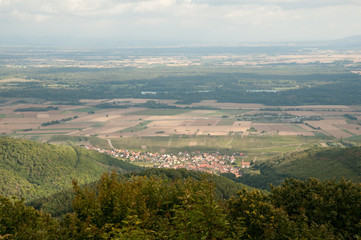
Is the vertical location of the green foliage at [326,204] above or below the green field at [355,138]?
above

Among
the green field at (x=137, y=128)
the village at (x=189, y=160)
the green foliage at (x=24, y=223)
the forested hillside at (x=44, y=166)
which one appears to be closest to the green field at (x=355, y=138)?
the village at (x=189, y=160)

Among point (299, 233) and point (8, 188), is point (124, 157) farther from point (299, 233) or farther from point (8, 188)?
point (299, 233)

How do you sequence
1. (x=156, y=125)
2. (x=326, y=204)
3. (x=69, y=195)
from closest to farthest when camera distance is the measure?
(x=326, y=204) < (x=69, y=195) < (x=156, y=125)

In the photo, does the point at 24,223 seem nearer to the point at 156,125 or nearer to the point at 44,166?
the point at 44,166

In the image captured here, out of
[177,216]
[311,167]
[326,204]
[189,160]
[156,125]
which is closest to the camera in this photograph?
[177,216]

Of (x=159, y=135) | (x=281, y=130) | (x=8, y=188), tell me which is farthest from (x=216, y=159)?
(x=8, y=188)

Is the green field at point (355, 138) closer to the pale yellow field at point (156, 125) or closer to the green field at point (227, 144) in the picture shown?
the pale yellow field at point (156, 125)

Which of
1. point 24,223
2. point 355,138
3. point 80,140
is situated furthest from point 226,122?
point 24,223
